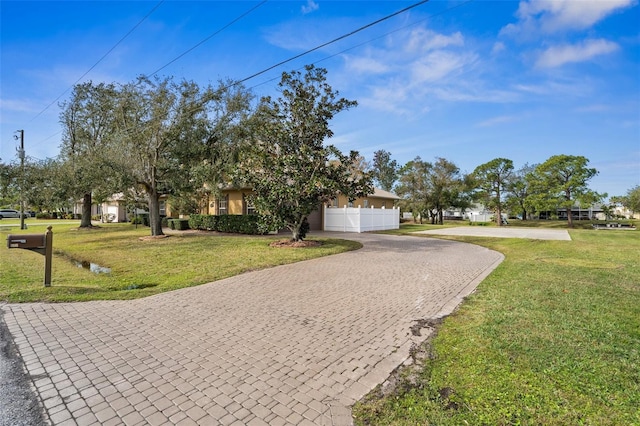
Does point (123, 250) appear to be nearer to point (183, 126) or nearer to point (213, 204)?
point (183, 126)

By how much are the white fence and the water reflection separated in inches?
584

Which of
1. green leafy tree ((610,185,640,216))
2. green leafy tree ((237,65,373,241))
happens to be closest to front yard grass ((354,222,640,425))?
green leafy tree ((237,65,373,241))

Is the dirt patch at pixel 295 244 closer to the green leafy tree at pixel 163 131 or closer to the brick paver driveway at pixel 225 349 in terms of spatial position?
the green leafy tree at pixel 163 131

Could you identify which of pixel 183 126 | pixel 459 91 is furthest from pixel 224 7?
pixel 459 91

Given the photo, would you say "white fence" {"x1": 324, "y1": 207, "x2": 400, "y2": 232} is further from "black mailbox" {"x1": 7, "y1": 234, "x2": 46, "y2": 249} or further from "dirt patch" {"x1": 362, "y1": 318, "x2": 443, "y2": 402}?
"dirt patch" {"x1": 362, "y1": 318, "x2": 443, "y2": 402}

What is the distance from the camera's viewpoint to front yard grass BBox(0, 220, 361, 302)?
6.27m

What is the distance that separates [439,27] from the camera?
8.01 m

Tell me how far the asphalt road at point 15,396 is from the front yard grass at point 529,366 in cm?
258

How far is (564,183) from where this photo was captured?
33875 millimetres

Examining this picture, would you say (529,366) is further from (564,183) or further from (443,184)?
(564,183)

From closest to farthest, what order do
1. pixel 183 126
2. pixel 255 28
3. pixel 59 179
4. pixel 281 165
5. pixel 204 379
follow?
pixel 204 379, pixel 255 28, pixel 281 165, pixel 183 126, pixel 59 179

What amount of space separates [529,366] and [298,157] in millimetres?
10496

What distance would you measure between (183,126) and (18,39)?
19.9ft

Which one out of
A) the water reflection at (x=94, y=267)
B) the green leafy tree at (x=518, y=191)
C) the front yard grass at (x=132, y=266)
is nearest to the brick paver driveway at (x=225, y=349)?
the front yard grass at (x=132, y=266)
